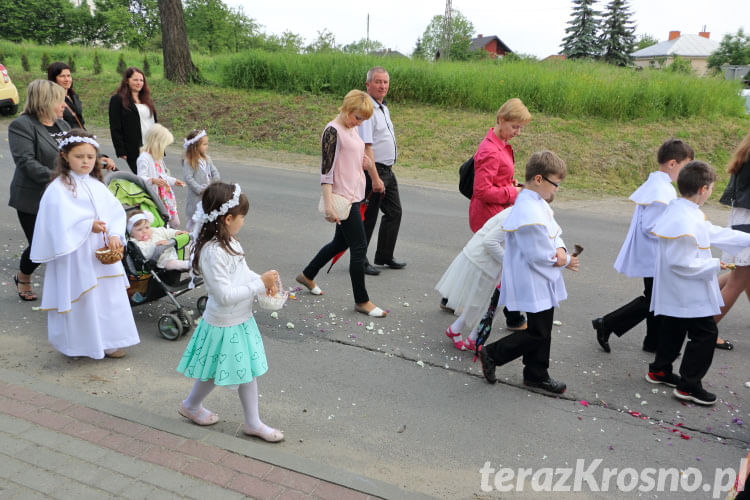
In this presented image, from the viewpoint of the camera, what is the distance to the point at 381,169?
23.1ft

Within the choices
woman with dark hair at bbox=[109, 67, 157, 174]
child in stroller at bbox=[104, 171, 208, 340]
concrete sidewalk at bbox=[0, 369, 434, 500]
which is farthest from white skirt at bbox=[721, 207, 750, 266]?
woman with dark hair at bbox=[109, 67, 157, 174]

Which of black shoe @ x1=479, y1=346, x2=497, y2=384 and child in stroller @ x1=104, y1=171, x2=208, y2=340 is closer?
black shoe @ x1=479, y1=346, x2=497, y2=384

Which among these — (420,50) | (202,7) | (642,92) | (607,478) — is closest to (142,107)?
(607,478)

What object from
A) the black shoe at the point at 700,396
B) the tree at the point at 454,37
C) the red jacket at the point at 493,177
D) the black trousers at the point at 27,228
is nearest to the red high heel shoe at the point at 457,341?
the red jacket at the point at 493,177

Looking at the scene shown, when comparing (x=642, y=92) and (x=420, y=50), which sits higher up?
(x=420, y=50)

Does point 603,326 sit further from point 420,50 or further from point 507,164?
point 420,50

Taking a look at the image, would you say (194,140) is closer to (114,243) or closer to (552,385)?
(114,243)

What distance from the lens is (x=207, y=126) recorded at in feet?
61.4

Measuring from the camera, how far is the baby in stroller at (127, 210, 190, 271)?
5.21 metres

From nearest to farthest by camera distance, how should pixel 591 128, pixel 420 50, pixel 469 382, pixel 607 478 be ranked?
pixel 607 478
pixel 469 382
pixel 591 128
pixel 420 50

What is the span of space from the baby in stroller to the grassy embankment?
8.89 m

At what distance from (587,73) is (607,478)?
746 inches

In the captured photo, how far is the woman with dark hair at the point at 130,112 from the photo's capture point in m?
7.46

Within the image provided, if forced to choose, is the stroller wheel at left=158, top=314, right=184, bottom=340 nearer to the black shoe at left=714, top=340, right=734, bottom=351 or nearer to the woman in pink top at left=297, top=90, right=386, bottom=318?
the woman in pink top at left=297, top=90, right=386, bottom=318
